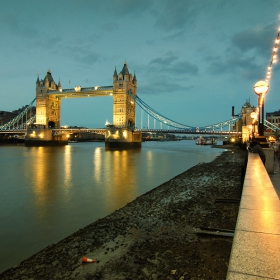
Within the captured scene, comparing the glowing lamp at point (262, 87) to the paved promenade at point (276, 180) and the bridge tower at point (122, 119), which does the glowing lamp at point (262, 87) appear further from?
the bridge tower at point (122, 119)

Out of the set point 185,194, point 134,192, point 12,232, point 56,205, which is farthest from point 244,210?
point 134,192

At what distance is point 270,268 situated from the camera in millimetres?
1768

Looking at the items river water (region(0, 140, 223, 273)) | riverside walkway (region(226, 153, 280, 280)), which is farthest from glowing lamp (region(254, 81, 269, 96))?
river water (region(0, 140, 223, 273))

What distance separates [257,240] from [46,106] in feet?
221

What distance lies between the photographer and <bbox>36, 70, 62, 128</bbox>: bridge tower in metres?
63.8

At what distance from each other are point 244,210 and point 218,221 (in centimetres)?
349

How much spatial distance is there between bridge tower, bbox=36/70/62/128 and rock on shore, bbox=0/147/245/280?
2412 inches

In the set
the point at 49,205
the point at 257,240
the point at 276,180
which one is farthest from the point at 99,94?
the point at 257,240

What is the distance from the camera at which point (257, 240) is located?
2.18 metres

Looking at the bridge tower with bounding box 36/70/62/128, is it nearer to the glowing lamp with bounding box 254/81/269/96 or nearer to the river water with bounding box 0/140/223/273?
the river water with bounding box 0/140/223/273

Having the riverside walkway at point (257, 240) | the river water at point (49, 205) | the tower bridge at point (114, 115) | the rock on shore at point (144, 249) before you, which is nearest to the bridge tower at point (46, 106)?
the tower bridge at point (114, 115)

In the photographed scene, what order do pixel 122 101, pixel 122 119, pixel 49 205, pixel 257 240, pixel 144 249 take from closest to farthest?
pixel 257 240 → pixel 144 249 → pixel 49 205 → pixel 122 119 → pixel 122 101

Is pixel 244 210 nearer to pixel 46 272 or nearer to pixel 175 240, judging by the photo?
pixel 175 240

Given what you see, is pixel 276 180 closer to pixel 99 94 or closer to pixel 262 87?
pixel 262 87
